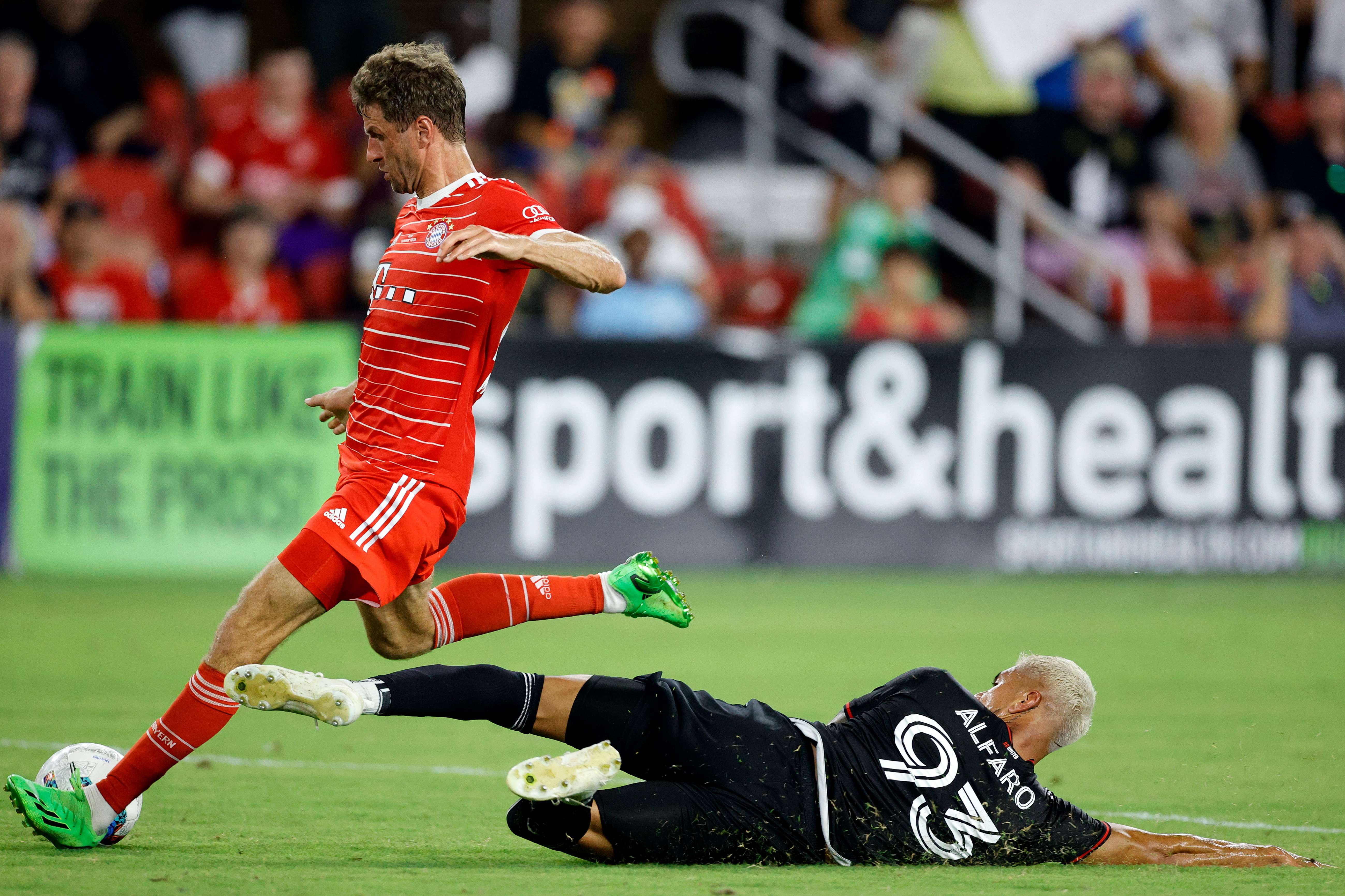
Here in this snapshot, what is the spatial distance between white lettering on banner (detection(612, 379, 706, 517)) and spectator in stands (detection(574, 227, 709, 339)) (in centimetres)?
A: 80

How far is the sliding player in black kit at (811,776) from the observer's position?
4734 millimetres

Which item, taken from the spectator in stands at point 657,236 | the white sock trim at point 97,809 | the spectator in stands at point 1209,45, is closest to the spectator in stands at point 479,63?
the spectator in stands at point 657,236

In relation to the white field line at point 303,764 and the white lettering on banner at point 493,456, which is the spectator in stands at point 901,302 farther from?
the white field line at point 303,764

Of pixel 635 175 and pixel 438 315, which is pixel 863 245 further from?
pixel 438 315

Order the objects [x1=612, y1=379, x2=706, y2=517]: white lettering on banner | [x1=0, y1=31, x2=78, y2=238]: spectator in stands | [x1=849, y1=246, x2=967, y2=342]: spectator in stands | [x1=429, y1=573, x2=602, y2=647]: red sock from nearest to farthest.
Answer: [x1=429, y1=573, x2=602, y2=647]: red sock
[x1=612, y1=379, x2=706, y2=517]: white lettering on banner
[x1=849, y1=246, x2=967, y2=342]: spectator in stands
[x1=0, y1=31, x2=78, y2=238]: spectator in stands

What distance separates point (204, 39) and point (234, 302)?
358 centimetres

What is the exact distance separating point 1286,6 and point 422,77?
13771 millimetres

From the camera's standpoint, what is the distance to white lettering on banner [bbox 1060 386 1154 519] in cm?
1219

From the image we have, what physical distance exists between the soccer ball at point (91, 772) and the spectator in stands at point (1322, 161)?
42.7ft

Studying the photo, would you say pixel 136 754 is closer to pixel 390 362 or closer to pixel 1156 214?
pixel 390 362

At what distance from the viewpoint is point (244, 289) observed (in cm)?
1241

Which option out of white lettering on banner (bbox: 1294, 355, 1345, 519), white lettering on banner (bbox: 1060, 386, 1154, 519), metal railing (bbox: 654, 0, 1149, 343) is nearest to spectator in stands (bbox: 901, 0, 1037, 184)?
metal railing (bbox: 654, 0, 1149, 343)

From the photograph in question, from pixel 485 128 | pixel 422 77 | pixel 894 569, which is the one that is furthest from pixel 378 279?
pixel 485 128

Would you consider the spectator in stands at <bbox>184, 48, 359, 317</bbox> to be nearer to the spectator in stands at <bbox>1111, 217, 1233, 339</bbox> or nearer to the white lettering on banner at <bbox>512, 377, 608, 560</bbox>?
the white lettering on banner at <bbox>512, 377, 608, 560</bbox>
